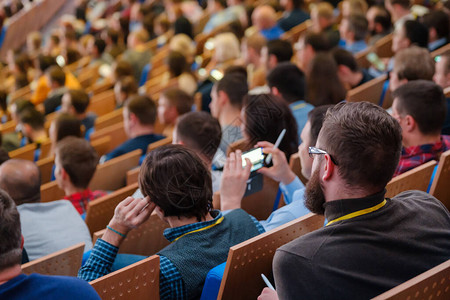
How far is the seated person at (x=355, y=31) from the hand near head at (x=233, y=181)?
3.42m

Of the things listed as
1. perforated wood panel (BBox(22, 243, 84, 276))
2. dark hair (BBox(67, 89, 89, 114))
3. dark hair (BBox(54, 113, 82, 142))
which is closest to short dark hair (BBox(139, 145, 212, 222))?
perforated wood panel (BBox(22, 243, 84, 276))

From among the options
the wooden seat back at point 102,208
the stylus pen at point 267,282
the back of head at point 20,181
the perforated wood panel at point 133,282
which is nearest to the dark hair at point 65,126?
the back of head at point 20,181

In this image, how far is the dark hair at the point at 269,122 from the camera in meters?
2.65

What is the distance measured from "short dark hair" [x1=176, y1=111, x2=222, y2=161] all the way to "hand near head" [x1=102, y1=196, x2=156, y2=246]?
2.83ft

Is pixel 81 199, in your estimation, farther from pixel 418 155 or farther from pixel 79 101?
pixel 79 101

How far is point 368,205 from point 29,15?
11532 mm

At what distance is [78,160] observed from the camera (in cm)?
294

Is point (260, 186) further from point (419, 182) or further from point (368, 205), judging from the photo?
point (368, 205)

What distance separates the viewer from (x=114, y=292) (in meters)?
1.63

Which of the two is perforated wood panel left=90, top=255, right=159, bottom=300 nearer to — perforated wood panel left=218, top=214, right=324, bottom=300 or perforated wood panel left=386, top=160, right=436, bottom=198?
perforated wood panel left=218, top=214, right=324, bottom=300

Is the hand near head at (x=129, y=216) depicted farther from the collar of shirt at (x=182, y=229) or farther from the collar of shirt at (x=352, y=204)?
the collar of shirt at (x=352, y=204)

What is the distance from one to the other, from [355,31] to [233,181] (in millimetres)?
3564

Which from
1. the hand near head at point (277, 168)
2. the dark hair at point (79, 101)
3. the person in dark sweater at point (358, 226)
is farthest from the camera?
the dark hair at point (79, 101)

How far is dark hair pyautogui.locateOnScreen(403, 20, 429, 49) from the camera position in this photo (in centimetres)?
434
